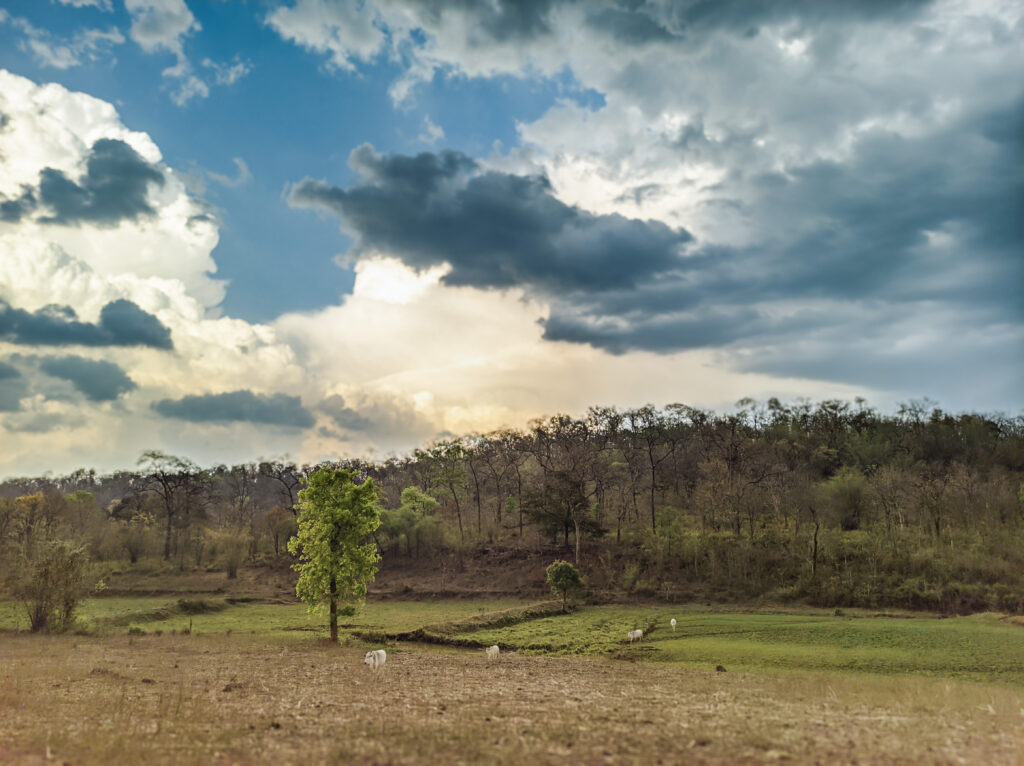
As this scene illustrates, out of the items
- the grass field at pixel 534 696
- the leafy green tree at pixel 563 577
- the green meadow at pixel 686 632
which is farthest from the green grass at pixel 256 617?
the leafy green tree at pixel 563 577

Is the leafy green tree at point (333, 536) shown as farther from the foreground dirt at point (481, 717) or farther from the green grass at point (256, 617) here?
the foreground dirt at point (481, 717)

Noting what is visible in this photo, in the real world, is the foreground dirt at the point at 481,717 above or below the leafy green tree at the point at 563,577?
above

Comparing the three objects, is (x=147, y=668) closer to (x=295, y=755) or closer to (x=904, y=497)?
(x=295, y=755)

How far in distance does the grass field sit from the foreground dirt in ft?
0.26

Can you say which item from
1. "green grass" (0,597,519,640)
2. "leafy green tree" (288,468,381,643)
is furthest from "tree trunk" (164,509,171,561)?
"leafy green tree" (288,468,381,643)

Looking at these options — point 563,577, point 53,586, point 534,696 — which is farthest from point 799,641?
point 53,586

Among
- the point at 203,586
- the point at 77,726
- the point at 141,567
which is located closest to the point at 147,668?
the point at 77,726

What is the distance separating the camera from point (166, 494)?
3681 inches

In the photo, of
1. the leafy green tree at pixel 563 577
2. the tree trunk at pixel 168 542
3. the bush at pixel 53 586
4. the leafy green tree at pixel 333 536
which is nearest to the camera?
the leafy green tree at pixel 333 536

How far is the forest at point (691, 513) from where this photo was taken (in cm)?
5834

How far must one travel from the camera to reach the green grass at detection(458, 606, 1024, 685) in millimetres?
30844

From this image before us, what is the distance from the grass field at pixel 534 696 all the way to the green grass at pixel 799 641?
22 centimetres

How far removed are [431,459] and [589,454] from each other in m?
31.5

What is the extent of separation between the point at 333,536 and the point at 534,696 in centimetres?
2256
